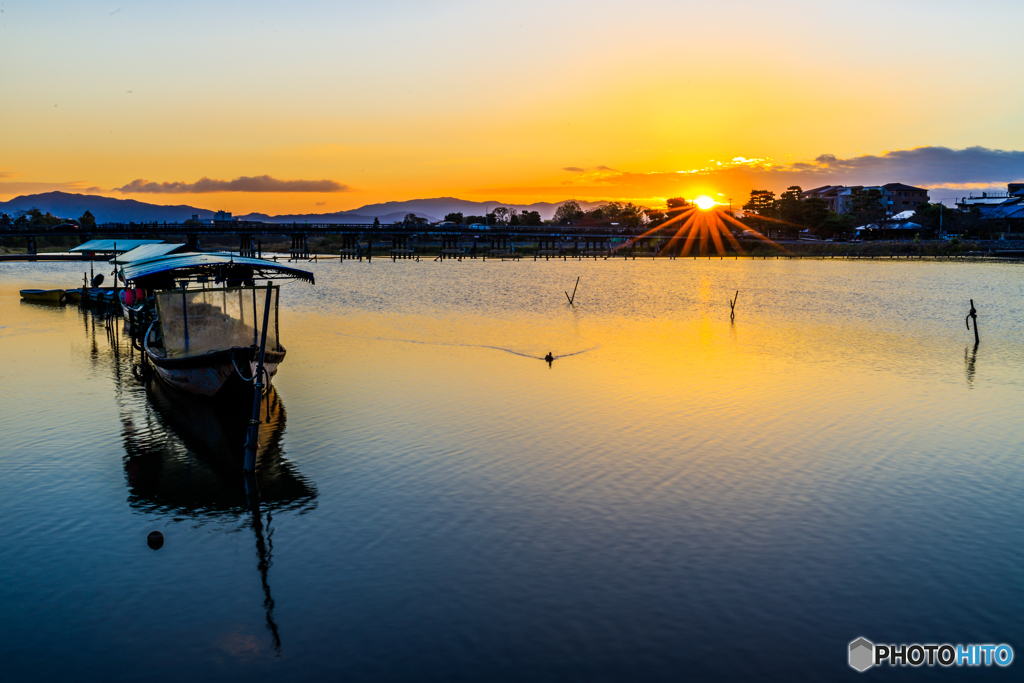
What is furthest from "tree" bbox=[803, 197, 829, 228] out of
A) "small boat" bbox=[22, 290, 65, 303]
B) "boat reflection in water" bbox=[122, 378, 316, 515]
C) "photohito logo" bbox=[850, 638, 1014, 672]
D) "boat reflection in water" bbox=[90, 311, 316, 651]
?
"photohito logo" bbox=[850, 638, 1014, 672]

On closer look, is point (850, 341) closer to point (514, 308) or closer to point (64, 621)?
point (514, 308)

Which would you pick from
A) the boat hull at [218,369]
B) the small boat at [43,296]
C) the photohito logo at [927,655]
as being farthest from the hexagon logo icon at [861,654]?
the small boat at [43,296]

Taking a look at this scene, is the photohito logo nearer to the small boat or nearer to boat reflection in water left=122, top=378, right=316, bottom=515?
boat reflection in water left=122, top=378, right=316, bottom=515

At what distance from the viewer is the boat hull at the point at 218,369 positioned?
71.3ft

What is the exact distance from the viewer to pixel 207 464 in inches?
757

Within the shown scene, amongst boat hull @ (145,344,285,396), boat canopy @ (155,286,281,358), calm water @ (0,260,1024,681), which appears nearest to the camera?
calm water @ (0,260,1024,681)

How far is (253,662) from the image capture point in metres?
10.4

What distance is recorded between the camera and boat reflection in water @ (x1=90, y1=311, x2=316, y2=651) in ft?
52.3

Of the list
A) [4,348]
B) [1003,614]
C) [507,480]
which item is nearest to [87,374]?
[4,348]

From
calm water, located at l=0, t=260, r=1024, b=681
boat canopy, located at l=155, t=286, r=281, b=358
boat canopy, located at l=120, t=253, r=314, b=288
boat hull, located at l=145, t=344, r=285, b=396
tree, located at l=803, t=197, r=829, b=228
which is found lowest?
calm water, located at l=0, t=260, r=1024, b=681

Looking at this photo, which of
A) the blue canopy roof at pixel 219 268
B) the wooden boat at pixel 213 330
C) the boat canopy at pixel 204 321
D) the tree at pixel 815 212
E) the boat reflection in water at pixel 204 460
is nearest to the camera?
the boat reflection in water at pixel 204 460

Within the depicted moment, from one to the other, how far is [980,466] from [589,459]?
10.4m

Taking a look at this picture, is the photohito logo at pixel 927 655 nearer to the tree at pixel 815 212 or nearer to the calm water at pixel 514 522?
the calm water at pixel 514 522

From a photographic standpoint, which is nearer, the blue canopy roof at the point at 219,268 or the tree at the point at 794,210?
the blue canopy roof at the point at 219,268
